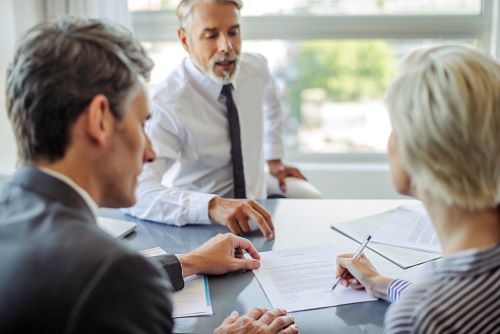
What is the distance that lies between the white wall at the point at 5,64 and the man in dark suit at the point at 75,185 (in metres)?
1.54

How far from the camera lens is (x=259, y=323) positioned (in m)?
1.09

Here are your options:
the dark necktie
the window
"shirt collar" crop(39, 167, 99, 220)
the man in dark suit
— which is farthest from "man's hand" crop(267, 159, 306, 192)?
"shirt collar" crop(39, 167, 99, 220)

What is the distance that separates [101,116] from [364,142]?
2.54 meters

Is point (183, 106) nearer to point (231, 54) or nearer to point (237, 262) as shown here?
point (231, 54)

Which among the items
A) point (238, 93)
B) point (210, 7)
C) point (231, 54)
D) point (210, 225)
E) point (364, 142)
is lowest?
point (364, 142)

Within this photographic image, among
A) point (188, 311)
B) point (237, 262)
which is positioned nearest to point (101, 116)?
point (188, 311)

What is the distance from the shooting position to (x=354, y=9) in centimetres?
304

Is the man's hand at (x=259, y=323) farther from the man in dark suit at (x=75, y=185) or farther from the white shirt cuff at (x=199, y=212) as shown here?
the white shirt cuff at (x=199, y=212)

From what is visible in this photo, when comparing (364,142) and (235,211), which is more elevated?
(235,211)

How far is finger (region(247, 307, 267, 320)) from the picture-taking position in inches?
43.9

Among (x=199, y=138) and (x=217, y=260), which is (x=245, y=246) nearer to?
(x=217, y=260)

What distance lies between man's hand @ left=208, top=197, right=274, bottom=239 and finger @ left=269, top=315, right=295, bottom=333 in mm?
464

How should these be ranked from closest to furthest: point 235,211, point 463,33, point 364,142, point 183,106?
point 235,211, point 183,106, point 463,33, point 364,142

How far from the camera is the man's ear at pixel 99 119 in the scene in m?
0.87
